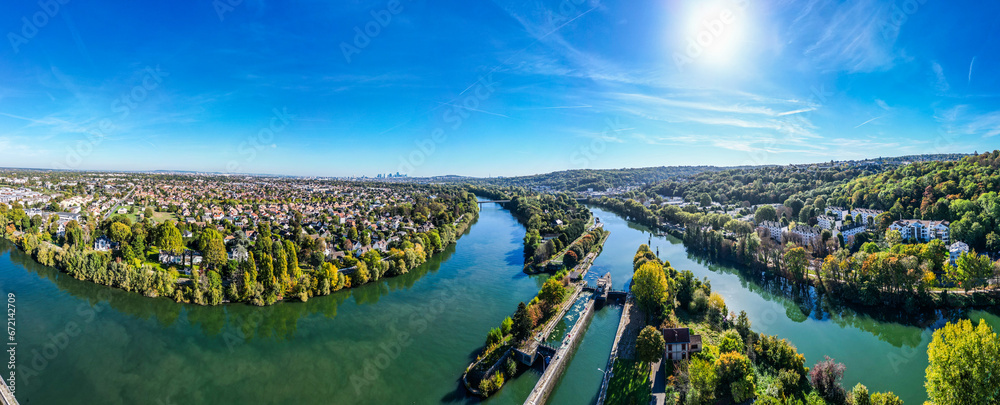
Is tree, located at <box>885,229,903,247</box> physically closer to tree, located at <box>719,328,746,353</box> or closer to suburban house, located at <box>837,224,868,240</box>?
suburban house, located at <box>837,224,868,240</box>

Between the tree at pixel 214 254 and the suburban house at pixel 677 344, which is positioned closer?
the suburban house at pixel 677 344

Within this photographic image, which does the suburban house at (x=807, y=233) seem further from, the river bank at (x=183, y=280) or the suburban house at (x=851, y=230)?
the river bank at (x=183, y=280)

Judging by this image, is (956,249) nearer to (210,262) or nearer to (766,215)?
(766,215)

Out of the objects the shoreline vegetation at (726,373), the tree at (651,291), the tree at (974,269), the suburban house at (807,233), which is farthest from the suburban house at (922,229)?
the tree at (651,291)

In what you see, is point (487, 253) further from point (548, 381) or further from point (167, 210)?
point (167, 210)

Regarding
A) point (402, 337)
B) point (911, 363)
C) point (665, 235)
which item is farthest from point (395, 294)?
point (665, 235)
